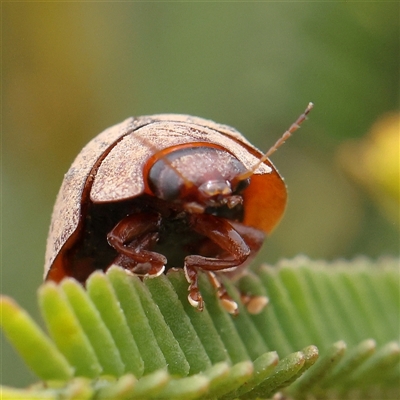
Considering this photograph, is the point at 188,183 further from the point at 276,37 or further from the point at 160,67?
the point at 160,67

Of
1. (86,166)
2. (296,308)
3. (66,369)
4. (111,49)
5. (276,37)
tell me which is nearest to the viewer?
(66,369)

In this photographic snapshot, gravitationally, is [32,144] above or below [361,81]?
above

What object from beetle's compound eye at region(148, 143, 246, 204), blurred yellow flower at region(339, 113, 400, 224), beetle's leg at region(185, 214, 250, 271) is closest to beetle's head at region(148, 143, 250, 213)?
beetle's compound eye at region(148, 143, 246, 204)

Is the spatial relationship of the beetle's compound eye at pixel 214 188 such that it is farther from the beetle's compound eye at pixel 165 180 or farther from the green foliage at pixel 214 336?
the green foliage at pixel 214 336

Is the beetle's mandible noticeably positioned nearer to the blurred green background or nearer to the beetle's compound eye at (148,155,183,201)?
the beetle's compound eye at (148,155,183,201)

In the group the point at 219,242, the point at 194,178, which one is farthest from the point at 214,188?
the point at 219,242

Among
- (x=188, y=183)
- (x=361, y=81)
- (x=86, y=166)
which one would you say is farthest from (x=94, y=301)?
(x=361, y=81)

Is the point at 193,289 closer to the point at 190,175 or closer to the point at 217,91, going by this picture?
the point at 190,175

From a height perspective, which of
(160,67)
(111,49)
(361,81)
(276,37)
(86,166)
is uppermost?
(111,49)
